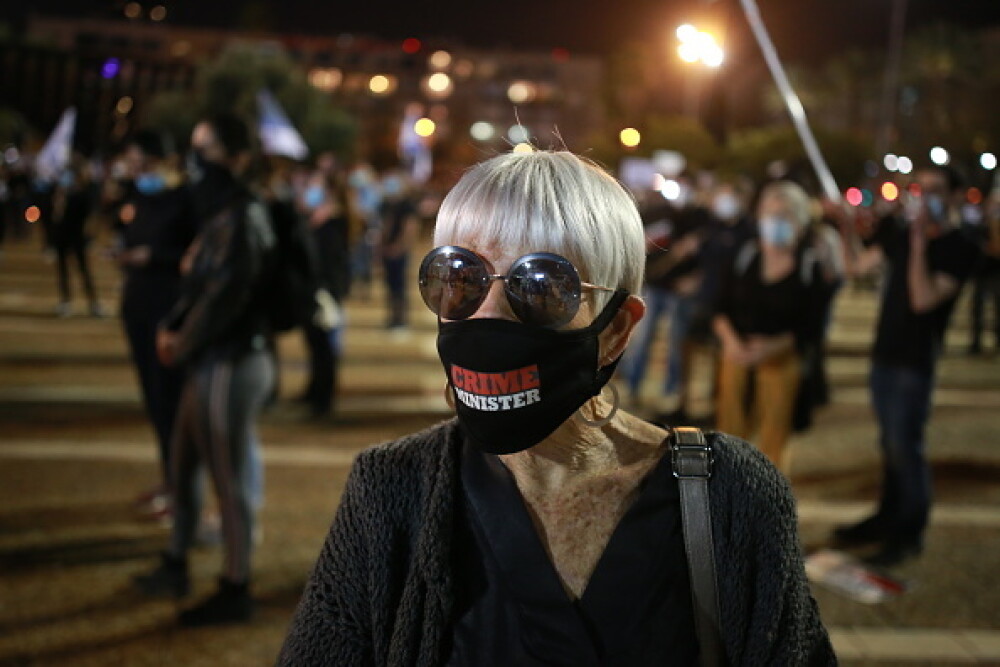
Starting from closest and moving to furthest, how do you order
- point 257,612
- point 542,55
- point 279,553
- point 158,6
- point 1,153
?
1. point 257,612
2. point 279,553
3. point 158,6
4. point 1,153
5. point 542,55

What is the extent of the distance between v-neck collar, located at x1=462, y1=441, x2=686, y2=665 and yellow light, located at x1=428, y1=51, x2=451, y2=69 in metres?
135

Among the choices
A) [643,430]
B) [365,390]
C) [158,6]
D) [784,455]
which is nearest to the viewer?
[643,430]

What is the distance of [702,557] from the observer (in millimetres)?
1663

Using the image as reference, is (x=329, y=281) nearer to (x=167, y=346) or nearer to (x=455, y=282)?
(x=167, y=346)

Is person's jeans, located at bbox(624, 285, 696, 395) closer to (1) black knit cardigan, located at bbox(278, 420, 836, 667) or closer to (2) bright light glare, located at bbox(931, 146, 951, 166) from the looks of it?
(2) bright light glare, located at bbox(931, 146, 951, 166)

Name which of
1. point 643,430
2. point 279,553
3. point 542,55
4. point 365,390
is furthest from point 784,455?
point 542,55

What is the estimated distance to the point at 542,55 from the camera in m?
137

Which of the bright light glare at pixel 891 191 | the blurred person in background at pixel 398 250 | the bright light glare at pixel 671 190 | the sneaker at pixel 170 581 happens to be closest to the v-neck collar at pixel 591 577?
the sneaker at pixel 170 581

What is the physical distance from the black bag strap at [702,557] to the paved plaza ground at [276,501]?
281cm

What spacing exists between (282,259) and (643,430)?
3.10m

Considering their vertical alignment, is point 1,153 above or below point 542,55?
below

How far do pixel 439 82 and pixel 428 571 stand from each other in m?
132

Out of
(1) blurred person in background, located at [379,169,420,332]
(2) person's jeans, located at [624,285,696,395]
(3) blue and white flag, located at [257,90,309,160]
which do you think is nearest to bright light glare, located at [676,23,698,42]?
(2) person's jeans, located at [624,285,696,395]

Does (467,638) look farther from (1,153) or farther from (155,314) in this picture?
(1,153)
